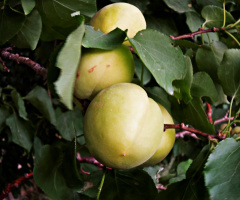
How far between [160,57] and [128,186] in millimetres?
278

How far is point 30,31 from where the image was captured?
25.4 inches

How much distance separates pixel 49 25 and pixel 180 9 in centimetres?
39

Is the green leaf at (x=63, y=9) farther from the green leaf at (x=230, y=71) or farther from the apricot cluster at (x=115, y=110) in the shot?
the green leaf at (x=230, y=71)

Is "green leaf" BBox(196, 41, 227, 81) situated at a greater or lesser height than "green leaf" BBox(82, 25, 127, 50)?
lesser

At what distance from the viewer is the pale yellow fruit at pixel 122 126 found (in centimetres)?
44

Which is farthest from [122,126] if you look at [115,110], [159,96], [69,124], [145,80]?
A: [69,124]

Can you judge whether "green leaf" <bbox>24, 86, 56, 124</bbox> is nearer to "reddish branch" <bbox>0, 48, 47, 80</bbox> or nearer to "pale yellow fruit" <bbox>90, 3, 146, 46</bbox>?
"reddish branch" <bbox>0, 48, 47, 80</bbox>

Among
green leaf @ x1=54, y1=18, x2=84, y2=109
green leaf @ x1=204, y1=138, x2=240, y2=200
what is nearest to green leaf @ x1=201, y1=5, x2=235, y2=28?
green leaf @ x1=204, y1=138, x2=240, y2=200

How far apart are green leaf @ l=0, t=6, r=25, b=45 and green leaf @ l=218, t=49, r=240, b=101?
441mm

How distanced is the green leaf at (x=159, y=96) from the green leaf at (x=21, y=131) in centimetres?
46

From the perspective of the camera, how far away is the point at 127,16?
1.77 ft

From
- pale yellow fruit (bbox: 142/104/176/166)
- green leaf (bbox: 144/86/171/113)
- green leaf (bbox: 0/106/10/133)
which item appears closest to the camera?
pale yellow fruit (bbox: 142/104/176/166)

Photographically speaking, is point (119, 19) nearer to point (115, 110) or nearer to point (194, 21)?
point (115, 110)

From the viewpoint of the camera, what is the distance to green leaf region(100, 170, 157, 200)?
593 mm
